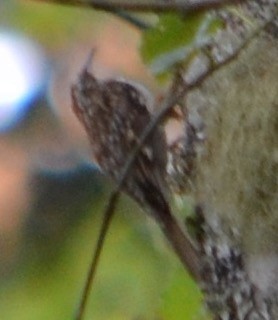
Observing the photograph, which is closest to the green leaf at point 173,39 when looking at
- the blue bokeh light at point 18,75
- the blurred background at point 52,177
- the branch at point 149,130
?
the branch at point 149,130

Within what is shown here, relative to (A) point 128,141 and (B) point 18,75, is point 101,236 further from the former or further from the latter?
(B) point 18,75

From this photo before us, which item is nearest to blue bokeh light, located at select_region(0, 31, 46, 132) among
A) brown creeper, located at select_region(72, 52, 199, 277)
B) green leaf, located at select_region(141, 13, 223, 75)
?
brown creeper, located at select_region(72, 52, 199, 277)

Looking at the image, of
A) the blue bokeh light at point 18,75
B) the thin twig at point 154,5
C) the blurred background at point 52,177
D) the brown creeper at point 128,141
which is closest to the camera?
the thin twig at point 154,5

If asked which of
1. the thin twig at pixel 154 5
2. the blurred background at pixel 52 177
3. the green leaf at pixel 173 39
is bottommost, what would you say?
the blurred background at pixel 52 177

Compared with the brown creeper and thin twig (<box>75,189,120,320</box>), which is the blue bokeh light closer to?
the brown creeper

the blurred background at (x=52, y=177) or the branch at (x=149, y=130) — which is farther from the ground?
the branch at (x=149, y=130)

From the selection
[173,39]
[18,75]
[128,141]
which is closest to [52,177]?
[18,75]

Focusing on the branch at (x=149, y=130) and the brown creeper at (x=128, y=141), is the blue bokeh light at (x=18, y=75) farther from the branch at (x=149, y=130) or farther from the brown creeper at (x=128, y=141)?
the branch at (x=149, y=130)

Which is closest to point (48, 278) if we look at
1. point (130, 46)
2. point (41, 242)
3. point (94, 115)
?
point (41, 242)
